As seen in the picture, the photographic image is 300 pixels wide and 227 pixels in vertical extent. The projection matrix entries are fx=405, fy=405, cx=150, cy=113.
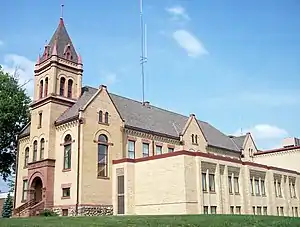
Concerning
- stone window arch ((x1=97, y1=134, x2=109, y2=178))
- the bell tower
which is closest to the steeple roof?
the bell tower

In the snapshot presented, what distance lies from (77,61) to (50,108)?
6507 mm

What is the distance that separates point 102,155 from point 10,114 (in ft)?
57.4

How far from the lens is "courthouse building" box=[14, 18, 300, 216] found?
35844mm

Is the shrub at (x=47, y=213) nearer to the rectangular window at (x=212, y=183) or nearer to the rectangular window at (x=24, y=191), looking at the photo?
the rectangular window at (x=24, y=191)

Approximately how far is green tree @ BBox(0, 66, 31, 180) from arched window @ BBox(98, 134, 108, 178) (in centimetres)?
1683

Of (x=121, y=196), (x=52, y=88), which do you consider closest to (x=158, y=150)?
(x=121, y=196)

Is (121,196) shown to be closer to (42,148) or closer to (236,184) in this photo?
(42,148)

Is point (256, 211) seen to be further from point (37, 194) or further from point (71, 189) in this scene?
point (37, 194)

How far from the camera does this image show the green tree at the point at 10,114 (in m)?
50.4

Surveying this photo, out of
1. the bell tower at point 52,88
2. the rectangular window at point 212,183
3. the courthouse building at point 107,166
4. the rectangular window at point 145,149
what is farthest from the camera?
the rectangular window at point 145,149

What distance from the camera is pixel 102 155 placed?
39.2 m

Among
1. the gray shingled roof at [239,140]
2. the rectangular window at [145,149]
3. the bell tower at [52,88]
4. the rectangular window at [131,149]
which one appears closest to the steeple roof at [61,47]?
the bell tower at [52,88]

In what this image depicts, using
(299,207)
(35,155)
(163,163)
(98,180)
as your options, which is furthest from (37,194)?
(299,207)

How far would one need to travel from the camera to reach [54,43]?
4272 cm
